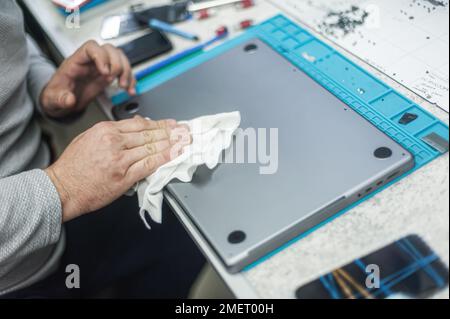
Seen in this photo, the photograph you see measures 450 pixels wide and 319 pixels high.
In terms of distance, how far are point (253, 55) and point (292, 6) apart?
7.8 inches

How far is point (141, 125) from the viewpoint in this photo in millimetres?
650

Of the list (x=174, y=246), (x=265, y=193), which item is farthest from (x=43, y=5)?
(x=265, y=193)

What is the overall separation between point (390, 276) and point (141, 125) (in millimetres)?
412

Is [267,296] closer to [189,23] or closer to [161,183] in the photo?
[161,183]

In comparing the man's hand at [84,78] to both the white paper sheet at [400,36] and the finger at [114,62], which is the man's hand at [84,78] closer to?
the finger at [114,62]

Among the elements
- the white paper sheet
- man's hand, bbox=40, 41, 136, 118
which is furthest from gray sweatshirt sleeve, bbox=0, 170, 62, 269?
the white paper sheet

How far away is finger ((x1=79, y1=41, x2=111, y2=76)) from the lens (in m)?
0.76

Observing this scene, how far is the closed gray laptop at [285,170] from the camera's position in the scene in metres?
0.51

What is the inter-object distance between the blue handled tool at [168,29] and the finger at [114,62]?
125 mm

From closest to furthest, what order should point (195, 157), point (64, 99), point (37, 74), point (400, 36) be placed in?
point (195, 157) < point (400, 36) < point (64, 99) < point (37, 74)

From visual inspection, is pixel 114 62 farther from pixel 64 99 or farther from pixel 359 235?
pixel 359 235

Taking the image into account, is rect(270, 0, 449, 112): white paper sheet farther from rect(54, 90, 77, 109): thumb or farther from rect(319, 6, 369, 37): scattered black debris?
rect(54, 90, 77, 109): thumb

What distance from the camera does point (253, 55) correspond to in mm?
721

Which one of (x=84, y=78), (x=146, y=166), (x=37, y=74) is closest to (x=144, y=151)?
(x=146, y=166)
